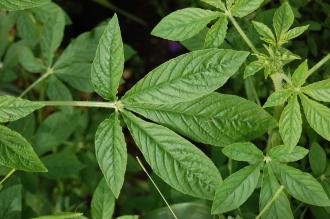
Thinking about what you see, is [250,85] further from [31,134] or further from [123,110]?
[31,134]

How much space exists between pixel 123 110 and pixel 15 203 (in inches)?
15.3

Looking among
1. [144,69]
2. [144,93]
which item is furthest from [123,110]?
[144,69]

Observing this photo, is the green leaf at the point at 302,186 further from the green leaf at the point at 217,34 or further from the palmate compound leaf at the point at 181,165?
the green leaf at the point at 217,34

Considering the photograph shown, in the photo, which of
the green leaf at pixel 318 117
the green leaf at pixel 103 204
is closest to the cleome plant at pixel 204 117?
the green leaf at pixel 318 117

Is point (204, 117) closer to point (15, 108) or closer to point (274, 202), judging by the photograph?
point (274, 202)

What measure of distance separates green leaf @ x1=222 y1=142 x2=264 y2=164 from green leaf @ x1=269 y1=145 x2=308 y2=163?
0.10 ft

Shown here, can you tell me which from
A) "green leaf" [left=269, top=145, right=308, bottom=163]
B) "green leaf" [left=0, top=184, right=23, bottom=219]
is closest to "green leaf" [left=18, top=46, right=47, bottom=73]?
"green leaf" [left=0, top=184, right=23, bottom=219]

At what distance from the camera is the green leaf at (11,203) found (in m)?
1.16

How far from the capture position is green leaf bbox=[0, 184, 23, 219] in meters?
1.16

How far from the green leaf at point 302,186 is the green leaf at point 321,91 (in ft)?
0.52

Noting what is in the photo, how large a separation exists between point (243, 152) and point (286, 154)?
85 mm

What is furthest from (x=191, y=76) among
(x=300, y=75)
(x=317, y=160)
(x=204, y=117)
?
(x=317, y=160)

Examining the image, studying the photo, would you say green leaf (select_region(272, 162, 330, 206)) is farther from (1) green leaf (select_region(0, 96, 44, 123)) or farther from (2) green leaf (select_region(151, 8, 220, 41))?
(1) green leaf (select_region(0, 96, 44, 123))

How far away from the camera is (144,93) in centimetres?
96
